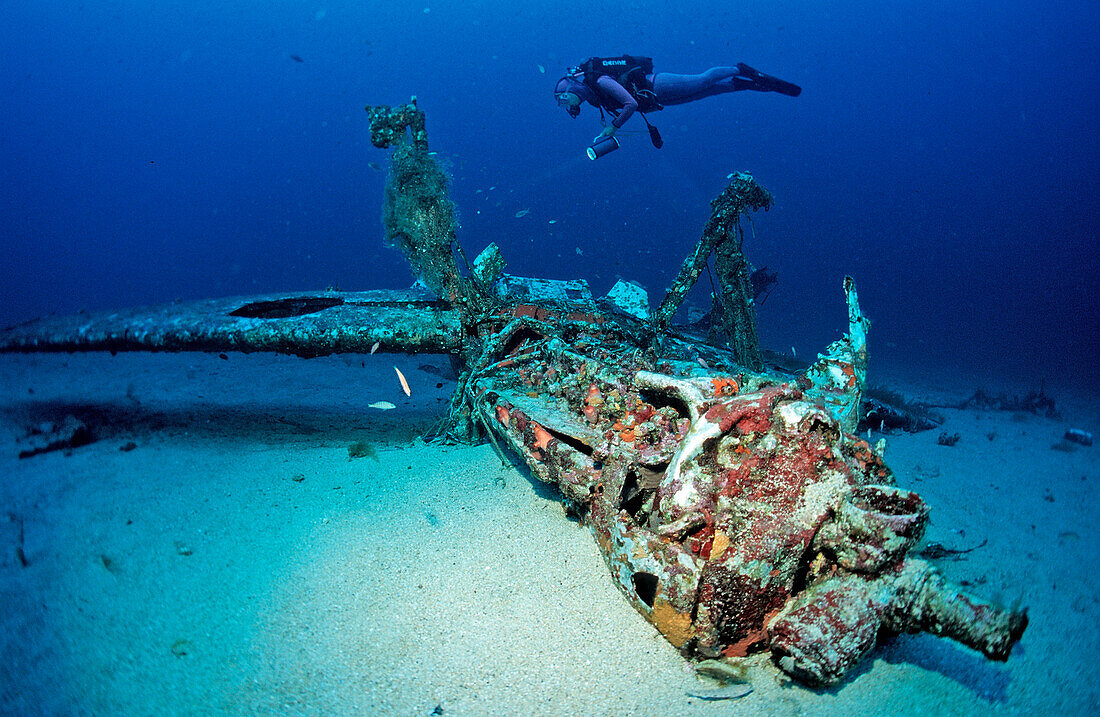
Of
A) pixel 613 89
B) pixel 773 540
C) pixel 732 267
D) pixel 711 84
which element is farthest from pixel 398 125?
pixel 711 84

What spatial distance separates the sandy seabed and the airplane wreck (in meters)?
0.29

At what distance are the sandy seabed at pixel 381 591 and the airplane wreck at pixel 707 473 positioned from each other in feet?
0.97

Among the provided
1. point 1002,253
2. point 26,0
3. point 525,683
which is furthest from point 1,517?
point 26,0

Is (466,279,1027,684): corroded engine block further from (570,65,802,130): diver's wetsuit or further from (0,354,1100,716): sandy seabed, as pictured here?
(570,65,802,130): diver's wetsuit

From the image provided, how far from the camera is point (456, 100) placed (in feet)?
326

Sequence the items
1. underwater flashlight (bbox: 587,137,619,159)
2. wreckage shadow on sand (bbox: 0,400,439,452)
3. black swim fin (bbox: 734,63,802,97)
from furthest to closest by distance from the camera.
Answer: black swim fin (bbox: 734,63,802,97) → underwater flashlight (bbox: 587,137,619,159) → wreckage shadow on sand (bbox: 0,400,439,452)

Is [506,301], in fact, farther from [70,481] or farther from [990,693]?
[990,693]

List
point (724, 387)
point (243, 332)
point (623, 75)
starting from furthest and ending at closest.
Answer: point (623, 75), point (243, 332), point (724, 387)

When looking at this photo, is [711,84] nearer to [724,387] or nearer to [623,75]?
[623,75]

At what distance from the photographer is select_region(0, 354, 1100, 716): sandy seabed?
1665 millimetres

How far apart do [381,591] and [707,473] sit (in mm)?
1635

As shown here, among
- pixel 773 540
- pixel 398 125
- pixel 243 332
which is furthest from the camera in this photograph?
pixel 398 125

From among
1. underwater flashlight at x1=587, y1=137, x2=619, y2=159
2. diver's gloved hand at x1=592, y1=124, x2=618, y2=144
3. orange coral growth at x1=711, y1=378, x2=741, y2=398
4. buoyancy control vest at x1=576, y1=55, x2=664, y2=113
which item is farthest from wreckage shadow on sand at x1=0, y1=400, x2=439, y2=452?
buoyancy control vest at x1=576, y1=55, x2=664, y2=113

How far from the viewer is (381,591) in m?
2.21
